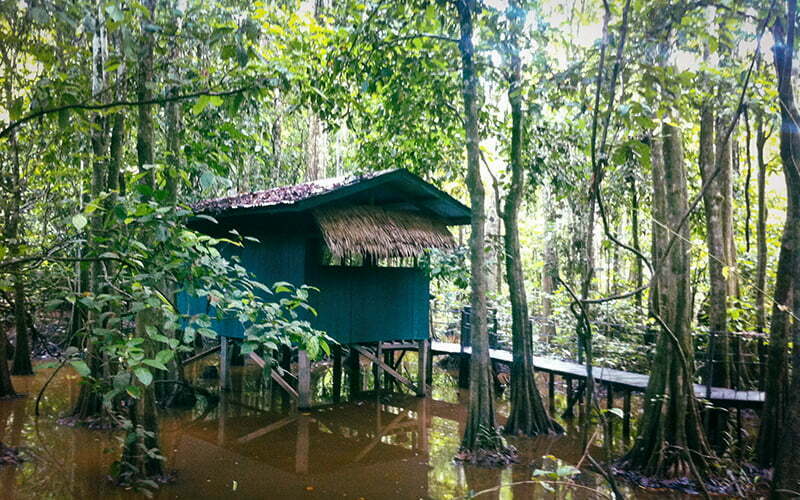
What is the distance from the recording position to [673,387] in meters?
6.35

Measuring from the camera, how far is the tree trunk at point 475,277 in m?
7.26

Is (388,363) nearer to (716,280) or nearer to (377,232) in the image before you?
(377,232)

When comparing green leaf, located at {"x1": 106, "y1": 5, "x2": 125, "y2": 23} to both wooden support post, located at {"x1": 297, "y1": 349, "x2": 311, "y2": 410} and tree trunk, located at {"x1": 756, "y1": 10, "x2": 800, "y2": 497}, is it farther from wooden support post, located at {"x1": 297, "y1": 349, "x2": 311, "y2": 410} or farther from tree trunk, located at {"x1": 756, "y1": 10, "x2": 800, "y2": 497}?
wooden support post, located at {"x1": 297, "y1": 349, "x2": 311, "y2": 410}

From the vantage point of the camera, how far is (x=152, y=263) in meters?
3.90

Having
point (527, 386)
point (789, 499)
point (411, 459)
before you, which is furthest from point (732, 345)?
point (789, 499)

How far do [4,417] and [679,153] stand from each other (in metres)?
10.1

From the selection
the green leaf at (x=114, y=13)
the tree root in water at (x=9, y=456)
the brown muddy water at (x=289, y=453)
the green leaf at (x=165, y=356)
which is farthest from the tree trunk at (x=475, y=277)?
the tree root in water at (x=9, y=456)

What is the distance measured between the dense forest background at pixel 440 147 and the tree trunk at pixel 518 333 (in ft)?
0.14

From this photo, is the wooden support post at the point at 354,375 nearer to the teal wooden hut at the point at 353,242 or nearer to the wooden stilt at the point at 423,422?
the teal wooden hut at the point at 353,242

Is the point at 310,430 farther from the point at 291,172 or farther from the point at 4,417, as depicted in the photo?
the point at 291,172

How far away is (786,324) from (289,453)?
19.6 ft

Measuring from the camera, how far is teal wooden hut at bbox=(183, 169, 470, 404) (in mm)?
9469

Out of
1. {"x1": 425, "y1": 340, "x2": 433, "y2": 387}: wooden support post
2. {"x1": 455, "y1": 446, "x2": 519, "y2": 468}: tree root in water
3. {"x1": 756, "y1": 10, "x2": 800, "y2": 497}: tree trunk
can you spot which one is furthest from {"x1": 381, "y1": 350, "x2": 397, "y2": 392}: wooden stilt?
{"x1": 756, "y1": 10, "x2": 800, "y2": 497}: tree trunk

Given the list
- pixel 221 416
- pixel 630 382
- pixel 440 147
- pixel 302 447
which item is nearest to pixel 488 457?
pixel 302 447
